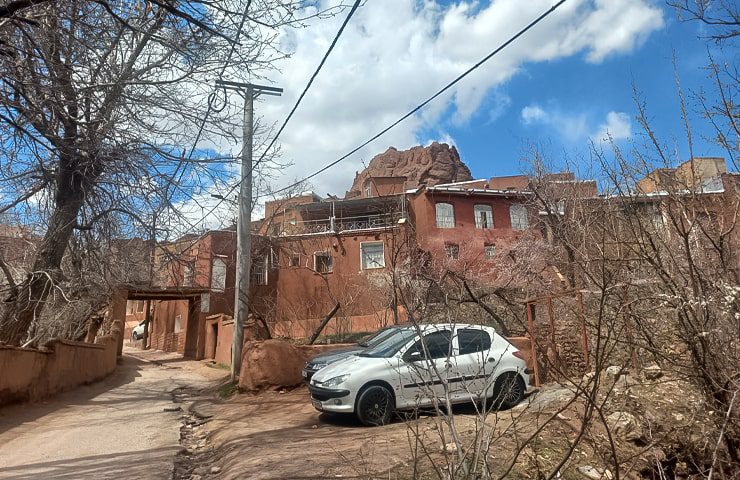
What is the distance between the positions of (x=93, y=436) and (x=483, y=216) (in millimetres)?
27309

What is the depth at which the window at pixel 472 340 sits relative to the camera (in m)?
8.05

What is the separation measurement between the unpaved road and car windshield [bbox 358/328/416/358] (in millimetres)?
3443

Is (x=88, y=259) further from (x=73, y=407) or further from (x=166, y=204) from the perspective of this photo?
(x=166, y=204)

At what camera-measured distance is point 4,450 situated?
7.68 m

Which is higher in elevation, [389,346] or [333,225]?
[333,225]

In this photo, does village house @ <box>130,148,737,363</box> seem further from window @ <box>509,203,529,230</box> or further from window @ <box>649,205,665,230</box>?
window @ <box>649,205,665,230</box>

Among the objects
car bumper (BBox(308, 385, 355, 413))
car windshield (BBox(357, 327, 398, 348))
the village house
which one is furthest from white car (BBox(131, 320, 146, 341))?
car bumper (BBox(308, 385, 355, 413))

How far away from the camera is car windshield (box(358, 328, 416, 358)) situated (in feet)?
29.2

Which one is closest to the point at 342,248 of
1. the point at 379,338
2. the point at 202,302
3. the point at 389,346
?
the point at 202,302

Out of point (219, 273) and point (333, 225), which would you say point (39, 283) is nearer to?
point (219, 273)

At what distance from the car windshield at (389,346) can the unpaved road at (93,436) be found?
11.3 ft

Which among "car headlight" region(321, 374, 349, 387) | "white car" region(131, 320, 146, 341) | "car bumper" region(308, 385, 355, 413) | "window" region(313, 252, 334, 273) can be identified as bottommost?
"car bumper" region(308, 385, 355, 413)

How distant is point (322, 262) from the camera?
32.9 meters

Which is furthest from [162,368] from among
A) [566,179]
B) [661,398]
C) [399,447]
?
[661,398]
